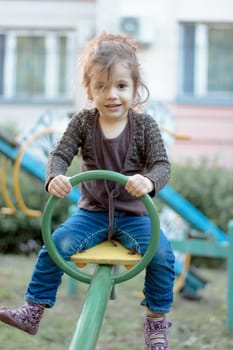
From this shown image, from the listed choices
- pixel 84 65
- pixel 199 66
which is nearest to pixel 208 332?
pixel 84 65

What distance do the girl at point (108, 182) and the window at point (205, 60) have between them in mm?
6379

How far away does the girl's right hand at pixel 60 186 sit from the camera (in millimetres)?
2104

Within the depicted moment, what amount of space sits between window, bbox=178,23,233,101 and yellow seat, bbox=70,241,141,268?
657cm

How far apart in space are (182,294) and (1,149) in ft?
5.00

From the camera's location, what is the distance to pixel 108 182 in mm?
2363

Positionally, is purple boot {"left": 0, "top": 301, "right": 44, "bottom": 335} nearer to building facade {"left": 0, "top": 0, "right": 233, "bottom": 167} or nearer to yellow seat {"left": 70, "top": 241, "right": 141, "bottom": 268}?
yellow seat {"left": 70, "top": 241, "right": 141, "bottom": 268}

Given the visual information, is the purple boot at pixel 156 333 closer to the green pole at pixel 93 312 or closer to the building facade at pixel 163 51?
the green pole at pixel 93 312

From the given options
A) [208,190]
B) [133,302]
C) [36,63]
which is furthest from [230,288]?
[36,63]

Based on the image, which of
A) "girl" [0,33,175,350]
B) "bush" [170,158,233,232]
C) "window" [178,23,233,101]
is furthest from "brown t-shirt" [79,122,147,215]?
"window" [178,23,233,101]

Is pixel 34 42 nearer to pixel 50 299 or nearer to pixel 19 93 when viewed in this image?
pixel 19 93

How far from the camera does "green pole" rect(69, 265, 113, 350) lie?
1964 millimetres

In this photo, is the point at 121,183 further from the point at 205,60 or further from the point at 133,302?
the point at 205,60

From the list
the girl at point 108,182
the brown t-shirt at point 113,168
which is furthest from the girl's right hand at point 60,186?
the brown t-shirt at point 113,168

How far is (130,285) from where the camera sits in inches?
191
